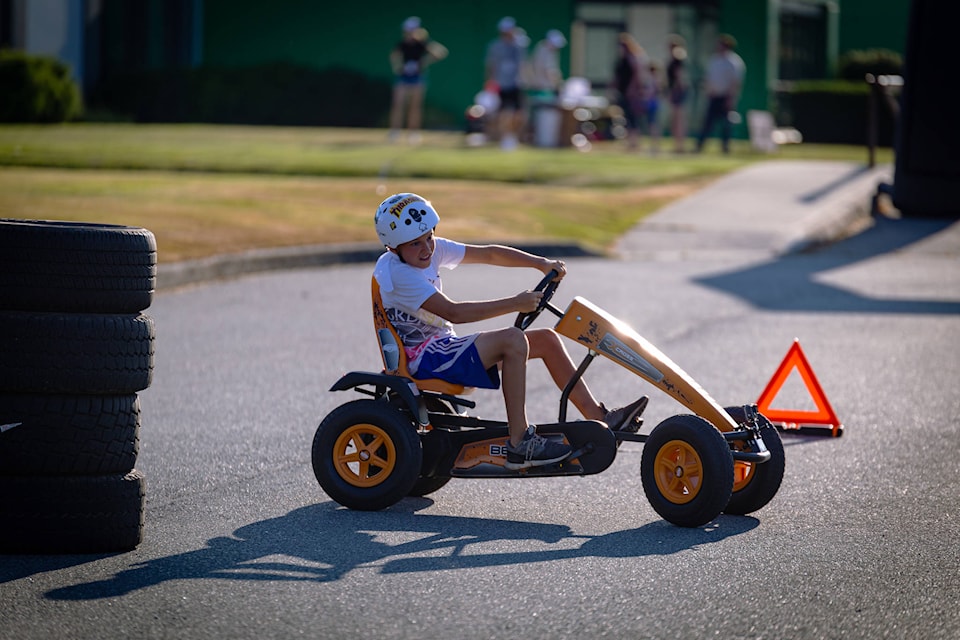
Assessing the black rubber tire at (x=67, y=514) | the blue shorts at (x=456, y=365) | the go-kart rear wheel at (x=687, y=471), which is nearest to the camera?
the black rubber tire at (x=67, y=514)

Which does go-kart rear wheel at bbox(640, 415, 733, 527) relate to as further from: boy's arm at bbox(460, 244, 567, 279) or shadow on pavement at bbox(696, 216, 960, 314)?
shadow on pavement at bbox(696, 216, 960, 314)

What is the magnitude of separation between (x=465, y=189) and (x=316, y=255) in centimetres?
522

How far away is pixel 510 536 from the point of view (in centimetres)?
593

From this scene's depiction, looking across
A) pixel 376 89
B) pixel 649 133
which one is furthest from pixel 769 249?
pixel 376 89

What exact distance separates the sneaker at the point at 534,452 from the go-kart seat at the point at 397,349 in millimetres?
352

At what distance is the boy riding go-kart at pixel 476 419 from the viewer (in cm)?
626

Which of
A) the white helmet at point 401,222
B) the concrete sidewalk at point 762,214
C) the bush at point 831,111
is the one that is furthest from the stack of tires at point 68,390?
the bush at point 831,111

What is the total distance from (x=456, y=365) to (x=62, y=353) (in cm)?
171

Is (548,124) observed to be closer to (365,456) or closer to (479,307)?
(479,307)

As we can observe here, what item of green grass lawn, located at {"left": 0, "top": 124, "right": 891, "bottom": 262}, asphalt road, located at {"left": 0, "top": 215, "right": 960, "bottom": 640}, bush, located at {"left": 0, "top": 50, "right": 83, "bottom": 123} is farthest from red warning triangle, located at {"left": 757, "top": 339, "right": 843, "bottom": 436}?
bush, located at {"left": 0, "top": 50, "right": 83, "bottom": 123}

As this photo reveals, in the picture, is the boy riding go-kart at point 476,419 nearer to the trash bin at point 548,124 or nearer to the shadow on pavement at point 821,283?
the shadow on pavement at point 821,283

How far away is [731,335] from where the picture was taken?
1156 centimetres

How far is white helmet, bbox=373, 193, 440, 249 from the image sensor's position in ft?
21.2

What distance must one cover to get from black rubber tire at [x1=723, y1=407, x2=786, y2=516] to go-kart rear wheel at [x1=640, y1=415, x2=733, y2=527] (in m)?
0.30
